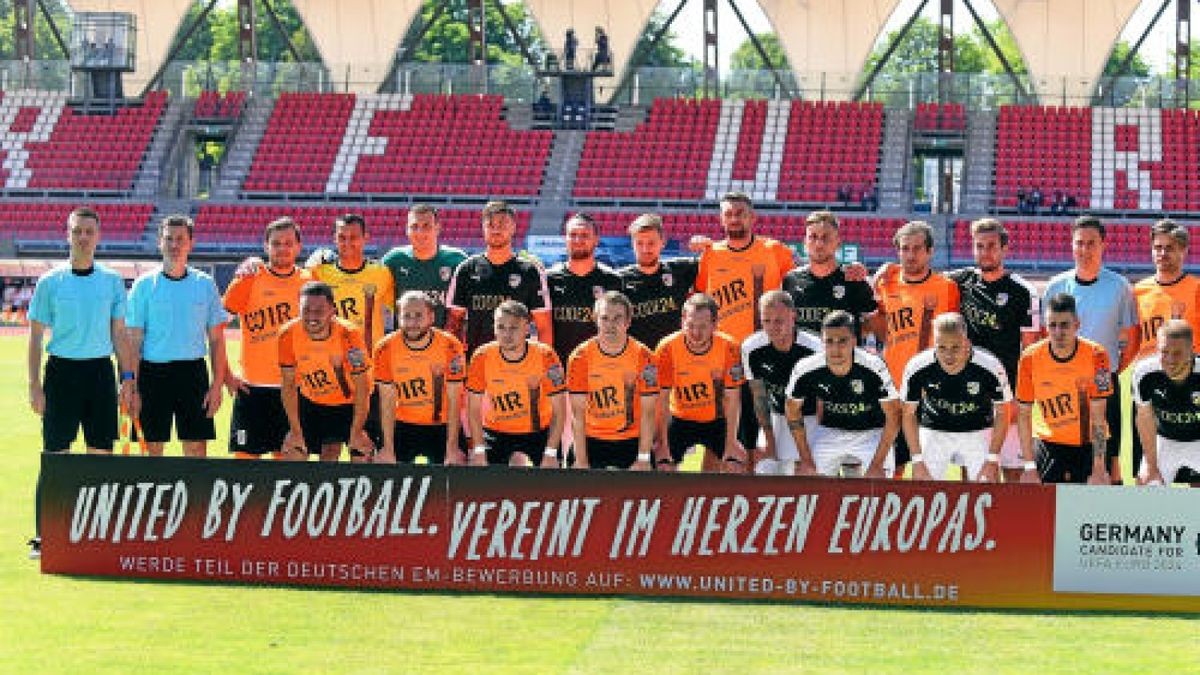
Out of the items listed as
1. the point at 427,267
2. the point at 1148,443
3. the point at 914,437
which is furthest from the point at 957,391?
the point at 427,267

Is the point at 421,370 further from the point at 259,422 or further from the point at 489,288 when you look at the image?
the point at 259,422

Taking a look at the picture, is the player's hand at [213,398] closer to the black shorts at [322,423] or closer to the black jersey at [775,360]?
the black shorts at [322,423]

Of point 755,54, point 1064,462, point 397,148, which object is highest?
point 755,54

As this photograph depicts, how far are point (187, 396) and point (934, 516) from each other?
4806 mm

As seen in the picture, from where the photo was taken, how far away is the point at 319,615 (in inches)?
414

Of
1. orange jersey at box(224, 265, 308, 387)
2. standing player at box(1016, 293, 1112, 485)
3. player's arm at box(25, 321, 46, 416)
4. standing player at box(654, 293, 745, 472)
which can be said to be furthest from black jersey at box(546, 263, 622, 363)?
player's arm at box(25, 321, 46, 416)

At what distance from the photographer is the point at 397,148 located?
5206cm

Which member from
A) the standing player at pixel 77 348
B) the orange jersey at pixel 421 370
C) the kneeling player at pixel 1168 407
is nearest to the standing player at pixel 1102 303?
the kneeling player at pixel 1168 407

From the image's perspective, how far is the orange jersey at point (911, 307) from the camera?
13305 millimetres

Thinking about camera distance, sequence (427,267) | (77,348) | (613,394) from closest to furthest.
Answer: (77,348)
(613,394)
(427,267)

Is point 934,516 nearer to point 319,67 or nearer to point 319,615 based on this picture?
point 319,615

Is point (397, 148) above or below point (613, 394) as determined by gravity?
above

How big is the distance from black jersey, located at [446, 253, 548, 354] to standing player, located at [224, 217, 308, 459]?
1048 millimetres

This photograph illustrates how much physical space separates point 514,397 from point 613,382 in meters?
0.61
